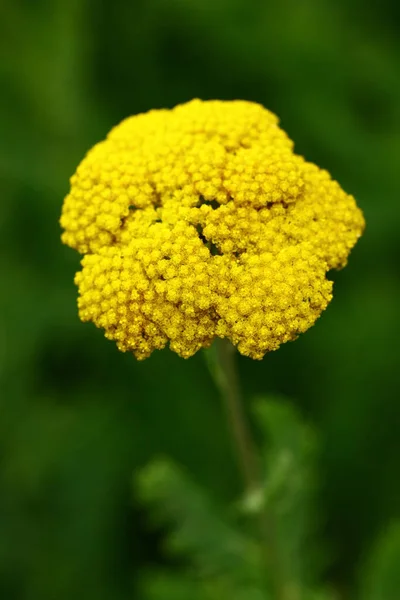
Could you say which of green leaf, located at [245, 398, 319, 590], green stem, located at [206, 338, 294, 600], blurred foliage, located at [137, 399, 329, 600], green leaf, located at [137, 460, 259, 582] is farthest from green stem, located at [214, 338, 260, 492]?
green leaf, located at [137, 460, 259, 582]

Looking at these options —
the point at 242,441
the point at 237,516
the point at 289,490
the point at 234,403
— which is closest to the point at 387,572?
the point at 289,490

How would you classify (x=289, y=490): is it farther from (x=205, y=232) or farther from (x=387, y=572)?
(x=205, y=232)

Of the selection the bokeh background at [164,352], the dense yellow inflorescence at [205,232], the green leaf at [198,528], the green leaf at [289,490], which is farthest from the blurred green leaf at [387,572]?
the dense yellow inflorescence at [205,232]

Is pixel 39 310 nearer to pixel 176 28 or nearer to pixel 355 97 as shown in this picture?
pixel 176 28

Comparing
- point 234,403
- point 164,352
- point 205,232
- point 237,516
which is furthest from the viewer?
point 164,352

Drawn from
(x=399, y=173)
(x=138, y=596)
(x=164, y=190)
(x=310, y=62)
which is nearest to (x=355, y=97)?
(x=310, y=62)

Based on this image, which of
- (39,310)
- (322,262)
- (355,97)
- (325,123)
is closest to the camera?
(322,262)
